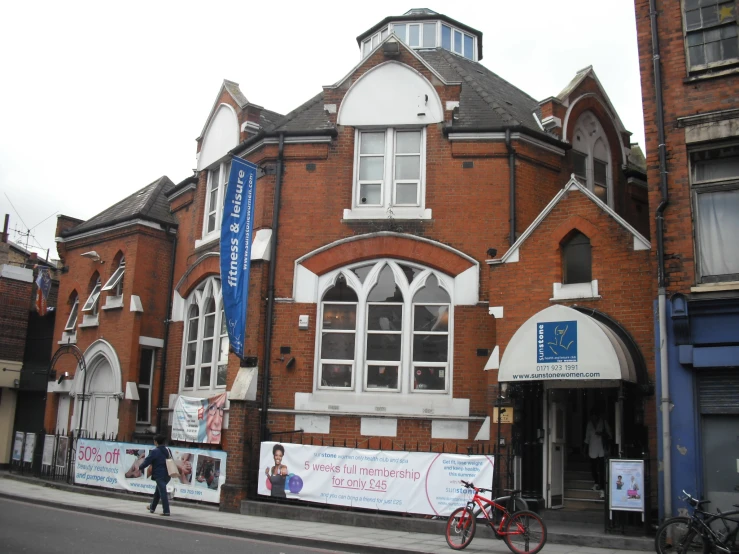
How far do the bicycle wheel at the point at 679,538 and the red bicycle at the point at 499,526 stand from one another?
5.20 feet

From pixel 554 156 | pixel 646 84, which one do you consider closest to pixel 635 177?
pixel 554 156

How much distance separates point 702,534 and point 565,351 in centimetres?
362

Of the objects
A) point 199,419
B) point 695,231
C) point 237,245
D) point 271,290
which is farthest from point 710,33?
point 199,419

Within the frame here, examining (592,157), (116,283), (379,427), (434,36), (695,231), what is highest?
(434,36)

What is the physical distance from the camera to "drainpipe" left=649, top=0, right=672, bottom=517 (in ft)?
38.6

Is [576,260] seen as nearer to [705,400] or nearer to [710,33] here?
[705,400]

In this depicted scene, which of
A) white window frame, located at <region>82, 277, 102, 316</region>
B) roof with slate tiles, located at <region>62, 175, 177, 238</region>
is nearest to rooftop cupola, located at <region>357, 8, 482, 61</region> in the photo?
roof with slate tiles, located at <region>62, 175, 177, 238</region>

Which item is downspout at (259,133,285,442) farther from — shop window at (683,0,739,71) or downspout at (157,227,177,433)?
shop window at (683,0,739,71)

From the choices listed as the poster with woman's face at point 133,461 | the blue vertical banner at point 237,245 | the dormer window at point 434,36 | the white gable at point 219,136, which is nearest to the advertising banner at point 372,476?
the blue vertical banner at point 237,245

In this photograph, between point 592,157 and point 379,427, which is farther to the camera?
point 592,157

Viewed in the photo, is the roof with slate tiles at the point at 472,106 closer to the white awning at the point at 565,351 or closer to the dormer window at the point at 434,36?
the dormer window at the point at 434,36

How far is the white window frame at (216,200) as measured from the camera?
66.1 ft

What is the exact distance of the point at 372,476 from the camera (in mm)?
14133

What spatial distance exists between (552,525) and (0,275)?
69.3 feet
